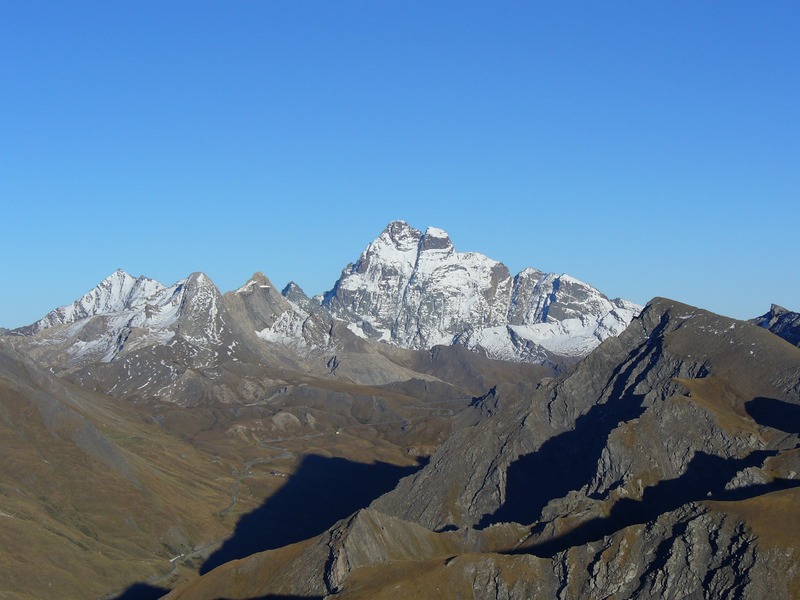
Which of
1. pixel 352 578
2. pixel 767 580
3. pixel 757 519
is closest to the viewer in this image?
pixel 767 580

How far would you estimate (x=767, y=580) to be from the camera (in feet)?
482

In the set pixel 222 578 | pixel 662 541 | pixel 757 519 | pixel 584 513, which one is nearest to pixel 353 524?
pixel 222 578

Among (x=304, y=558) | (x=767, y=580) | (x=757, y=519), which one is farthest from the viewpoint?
(x=304, y=558)

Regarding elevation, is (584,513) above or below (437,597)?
above

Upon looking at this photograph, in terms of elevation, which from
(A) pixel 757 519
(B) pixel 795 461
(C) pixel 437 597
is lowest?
(C) pixel 437 597

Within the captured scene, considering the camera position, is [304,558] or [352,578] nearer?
[352,578]

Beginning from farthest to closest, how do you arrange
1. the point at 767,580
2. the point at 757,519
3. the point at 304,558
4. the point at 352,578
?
the point at 304,558 < the point at 352,578 < the point at 757,519 < the point at 767,580

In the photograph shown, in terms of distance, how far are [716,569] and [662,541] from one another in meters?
10.6

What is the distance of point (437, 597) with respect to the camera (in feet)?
527

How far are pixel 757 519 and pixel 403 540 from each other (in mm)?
67974

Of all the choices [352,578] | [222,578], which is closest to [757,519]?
[352,578]

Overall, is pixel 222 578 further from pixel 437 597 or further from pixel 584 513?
pixel 584 513

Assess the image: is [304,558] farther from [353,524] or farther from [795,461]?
[795,461]

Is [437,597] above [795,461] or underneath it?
underneath
